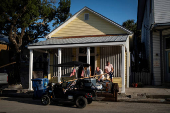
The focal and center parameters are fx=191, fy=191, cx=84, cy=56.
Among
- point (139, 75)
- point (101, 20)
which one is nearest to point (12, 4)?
point (101, 20)

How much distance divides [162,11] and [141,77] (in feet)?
16.6

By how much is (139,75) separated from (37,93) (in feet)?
27.7

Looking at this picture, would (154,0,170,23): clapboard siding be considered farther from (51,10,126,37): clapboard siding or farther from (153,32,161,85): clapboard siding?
(51,10,126,37): clapboard siding

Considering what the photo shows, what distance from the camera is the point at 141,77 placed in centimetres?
1464

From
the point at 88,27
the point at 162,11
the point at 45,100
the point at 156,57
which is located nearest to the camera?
the point at 45,100

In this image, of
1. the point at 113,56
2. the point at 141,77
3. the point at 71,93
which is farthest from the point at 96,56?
the point at 71,93

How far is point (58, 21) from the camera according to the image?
22000 millimetres

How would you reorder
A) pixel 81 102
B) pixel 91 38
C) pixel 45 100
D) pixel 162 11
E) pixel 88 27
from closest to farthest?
pixel 81 102 → pixel 45 100 → pixel 162 11 → pixel 91 38 → pixel 88 27

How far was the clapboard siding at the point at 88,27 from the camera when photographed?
1487 cm

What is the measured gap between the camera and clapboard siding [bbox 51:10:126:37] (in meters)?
14.9

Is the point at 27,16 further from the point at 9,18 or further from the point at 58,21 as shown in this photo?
the point at 58,21

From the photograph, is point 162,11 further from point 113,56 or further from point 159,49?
point 113,56

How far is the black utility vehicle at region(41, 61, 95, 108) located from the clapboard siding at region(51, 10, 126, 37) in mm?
6819

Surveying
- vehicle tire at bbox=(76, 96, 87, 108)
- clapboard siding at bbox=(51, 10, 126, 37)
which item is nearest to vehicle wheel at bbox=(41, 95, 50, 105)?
vehicle tire at bbox=(76, 96, 87, 108)
